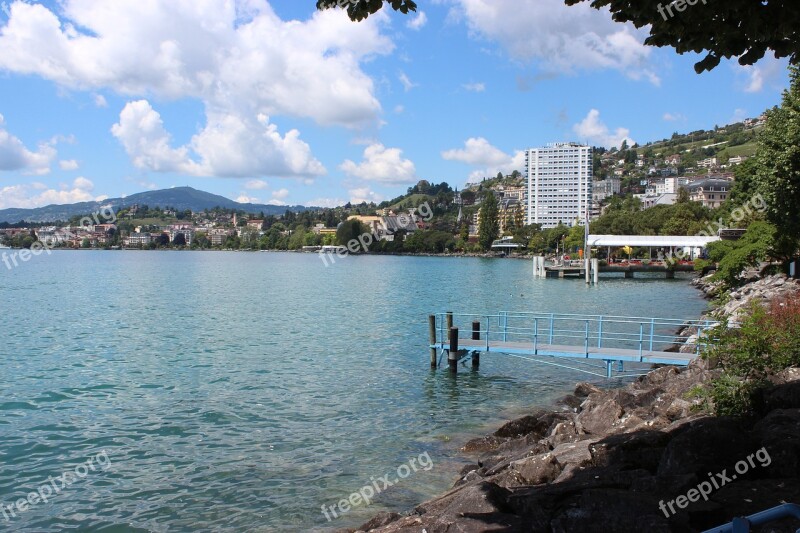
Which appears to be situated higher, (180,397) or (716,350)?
(716,350)

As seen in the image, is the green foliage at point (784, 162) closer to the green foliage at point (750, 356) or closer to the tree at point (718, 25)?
the green foliage at point (750, 356)

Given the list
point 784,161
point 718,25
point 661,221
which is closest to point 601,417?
point 718,25

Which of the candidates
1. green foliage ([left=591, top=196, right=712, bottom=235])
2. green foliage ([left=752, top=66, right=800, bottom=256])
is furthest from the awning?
green foliage ([left=752, top=66, right=800, bottom=256])

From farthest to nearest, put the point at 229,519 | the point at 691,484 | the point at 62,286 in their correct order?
the point at 62,286
the point at 229,519
the point at 691,484

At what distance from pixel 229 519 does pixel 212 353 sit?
18.7 m

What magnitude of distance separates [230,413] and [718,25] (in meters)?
16.4

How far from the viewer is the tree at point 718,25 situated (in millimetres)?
6898

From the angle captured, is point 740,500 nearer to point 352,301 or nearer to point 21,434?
point 21,434

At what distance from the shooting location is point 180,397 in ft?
70.4

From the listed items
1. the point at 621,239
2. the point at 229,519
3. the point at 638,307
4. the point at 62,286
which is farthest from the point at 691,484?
the point at 621,239

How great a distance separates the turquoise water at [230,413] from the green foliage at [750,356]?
227 inches

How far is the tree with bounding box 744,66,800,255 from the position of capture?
30.8 m

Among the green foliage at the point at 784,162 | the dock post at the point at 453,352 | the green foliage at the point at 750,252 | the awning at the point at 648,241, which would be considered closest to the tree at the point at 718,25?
the dock post at the point at 453,352

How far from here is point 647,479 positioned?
7.89m
